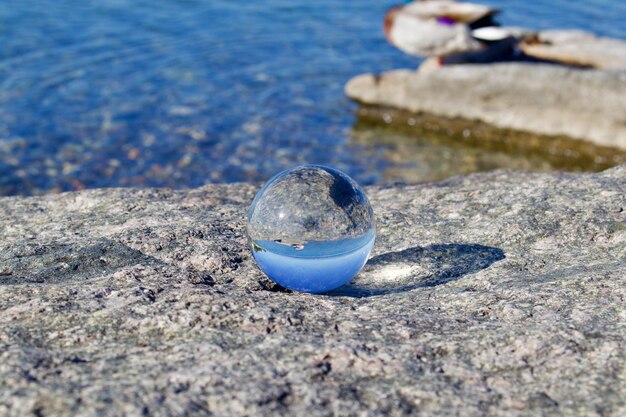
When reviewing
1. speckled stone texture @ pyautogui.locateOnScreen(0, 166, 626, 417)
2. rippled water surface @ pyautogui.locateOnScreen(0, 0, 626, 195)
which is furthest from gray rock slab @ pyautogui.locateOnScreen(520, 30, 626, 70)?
speckled stone texture @ pyautogui.locateOnScreen(0, 166, 626, 417)

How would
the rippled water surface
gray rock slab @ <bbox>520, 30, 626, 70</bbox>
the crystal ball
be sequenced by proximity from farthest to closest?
gray rock slab @ <bbox>520, 30, 626, 70</bbox> < the rippled water surface < the crystal ball

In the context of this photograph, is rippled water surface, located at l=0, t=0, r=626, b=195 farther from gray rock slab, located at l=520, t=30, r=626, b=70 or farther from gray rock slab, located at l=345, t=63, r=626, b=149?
gray rock slab, located at l=520, t=30, r=626, b=70

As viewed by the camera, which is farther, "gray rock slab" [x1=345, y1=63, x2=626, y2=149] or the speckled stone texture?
"gray rock slab" [x1=345, y1=63, x2=626, y2=149]

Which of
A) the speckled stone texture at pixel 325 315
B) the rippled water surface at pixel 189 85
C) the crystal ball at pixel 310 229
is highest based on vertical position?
the crystal ball at pixel 310 229

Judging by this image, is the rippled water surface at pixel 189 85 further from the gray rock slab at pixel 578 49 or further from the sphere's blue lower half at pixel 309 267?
the sphere's blue lower half at pixel 309 267

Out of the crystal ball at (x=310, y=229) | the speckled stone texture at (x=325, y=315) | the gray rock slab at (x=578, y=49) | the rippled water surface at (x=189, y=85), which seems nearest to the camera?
the speckled stone texture at (x=325, y=315)

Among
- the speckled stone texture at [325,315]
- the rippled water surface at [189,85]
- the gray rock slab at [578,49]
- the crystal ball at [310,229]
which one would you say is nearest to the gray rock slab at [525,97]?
the rippled water surface at [189,85]

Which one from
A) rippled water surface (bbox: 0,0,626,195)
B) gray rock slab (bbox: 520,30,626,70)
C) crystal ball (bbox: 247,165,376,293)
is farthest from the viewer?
gray rock slab (bbox: 520,30,626,70)
